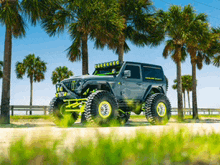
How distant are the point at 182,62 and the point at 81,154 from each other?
26126mm

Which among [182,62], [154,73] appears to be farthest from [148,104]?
[182,62]

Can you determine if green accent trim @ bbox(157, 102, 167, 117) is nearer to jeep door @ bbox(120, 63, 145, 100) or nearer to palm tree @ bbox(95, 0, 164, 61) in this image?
jeep door @ bbox(120, 63, 145, 100)

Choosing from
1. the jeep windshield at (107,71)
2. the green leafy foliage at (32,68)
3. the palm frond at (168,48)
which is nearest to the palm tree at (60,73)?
the green leafy foliage at (32,68)

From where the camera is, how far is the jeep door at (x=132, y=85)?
977 centimetres

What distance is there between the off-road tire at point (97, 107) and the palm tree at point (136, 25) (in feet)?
37.3

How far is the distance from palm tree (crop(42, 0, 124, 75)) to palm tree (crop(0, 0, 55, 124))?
50.8 inches

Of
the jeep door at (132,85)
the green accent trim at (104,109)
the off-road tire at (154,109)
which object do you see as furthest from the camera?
the off-road tire at (154,109)

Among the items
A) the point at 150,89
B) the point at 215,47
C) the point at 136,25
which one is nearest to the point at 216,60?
the point at 215,47

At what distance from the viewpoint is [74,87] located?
359 inches

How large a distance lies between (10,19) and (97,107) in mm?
9329

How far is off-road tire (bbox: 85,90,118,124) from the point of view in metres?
8.16

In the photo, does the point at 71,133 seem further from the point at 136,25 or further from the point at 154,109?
the point at 136,25

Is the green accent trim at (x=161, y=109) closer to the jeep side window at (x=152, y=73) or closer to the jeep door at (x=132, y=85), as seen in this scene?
the jeep door at (x=132, y=85)

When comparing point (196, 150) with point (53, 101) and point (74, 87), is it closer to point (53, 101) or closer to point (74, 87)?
point (74, 87)
